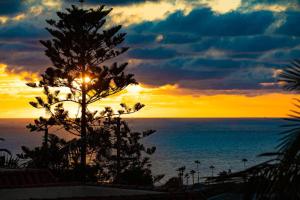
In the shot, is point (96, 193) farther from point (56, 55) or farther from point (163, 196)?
point (56, 55)

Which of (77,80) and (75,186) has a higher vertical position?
(77,80)

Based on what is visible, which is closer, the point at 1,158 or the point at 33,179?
the point at 33,179

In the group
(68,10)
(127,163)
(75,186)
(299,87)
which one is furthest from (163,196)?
(127,163)

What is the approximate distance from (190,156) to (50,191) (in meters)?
115

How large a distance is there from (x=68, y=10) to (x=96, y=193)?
2226 cm

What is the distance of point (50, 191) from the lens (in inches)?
280

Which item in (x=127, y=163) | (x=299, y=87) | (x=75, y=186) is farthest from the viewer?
(x=127, y=163)

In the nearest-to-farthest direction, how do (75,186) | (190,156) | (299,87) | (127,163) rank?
(299,87)
(75,186)
(127,163)
(190,156)

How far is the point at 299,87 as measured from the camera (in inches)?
126

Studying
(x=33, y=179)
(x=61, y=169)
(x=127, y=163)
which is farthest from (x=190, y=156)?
(x=33, y=179)

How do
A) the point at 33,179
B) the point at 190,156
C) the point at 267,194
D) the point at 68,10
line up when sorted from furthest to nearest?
the point at 190,156, the point at 68,10, the point at 33,179, the point at 267,194

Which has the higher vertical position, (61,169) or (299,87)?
(299,87)

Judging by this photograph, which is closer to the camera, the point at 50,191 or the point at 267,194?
the point at 267,194

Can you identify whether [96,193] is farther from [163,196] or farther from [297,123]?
[297,123]
